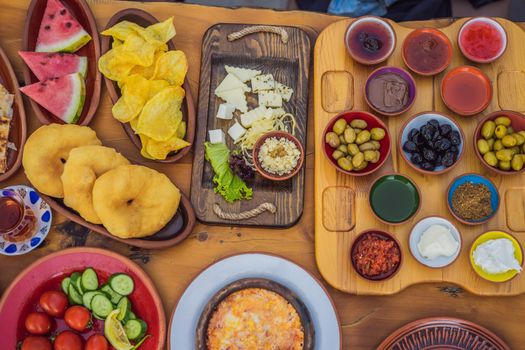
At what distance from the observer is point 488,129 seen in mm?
2330

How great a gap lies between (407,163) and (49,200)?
157 centimetres

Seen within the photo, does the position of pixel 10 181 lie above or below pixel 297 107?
below

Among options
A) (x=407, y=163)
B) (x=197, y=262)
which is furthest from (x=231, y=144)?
(x=407, y=163)

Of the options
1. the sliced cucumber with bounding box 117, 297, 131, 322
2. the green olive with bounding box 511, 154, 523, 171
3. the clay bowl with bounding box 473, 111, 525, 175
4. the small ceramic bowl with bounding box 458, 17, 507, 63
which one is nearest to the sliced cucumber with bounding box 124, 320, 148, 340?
the sliced cucumber with bounding box 117, 297, 131, 322

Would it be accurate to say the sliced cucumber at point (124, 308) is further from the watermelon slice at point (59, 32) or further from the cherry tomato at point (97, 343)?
the watermelon slice at point (59, 32)

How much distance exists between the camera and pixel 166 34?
7.77 ft

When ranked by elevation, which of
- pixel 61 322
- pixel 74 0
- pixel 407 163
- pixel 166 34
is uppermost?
pixel 74 0

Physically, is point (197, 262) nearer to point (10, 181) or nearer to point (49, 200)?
point (49, 200)

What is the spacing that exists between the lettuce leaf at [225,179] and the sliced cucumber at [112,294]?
2.03 feet

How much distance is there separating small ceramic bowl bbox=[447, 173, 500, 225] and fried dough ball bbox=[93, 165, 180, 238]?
119 centimetres

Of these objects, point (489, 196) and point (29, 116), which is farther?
point (29, 116)

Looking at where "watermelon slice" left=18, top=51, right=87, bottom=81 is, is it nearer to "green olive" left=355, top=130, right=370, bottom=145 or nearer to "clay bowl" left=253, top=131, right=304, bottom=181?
"clay bowl" left=253, top=131, right=304, bottom=181

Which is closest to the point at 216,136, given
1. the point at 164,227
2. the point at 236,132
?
the point at 236,132

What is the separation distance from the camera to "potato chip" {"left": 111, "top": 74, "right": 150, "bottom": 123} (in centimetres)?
228
